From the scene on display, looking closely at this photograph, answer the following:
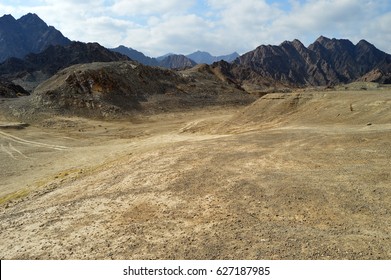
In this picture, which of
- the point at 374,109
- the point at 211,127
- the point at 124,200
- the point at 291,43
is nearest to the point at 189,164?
the point at 124,200

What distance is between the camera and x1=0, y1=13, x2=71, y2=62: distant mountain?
179375 millimetres

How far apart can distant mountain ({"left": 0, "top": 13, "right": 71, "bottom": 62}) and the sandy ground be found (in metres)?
179

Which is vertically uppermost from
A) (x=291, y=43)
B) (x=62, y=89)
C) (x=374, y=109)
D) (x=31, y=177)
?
(x=291, y=43)

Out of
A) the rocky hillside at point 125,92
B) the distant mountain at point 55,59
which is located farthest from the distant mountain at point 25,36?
the rocky hillside at point 125,92

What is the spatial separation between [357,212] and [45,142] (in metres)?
27.3

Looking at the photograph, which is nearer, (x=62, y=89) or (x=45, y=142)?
(x=45, y=142)

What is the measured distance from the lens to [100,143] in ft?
106

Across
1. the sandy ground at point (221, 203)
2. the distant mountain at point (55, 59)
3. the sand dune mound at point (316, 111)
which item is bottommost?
the sandy ground at point (221, 203)

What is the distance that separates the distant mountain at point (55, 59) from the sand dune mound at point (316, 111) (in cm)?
8402

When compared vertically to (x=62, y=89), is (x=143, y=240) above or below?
below

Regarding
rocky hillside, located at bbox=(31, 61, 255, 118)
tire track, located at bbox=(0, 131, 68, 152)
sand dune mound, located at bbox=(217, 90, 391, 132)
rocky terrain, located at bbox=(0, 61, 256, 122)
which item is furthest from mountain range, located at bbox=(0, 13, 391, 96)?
tire track, located at bbox=(0, 131, 68, 152)

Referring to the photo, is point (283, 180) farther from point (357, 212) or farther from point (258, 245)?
point (258, 245)

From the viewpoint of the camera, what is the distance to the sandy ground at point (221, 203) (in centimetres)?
871

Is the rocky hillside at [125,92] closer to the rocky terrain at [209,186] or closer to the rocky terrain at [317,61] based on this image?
the rocky terrain at [209,186]
